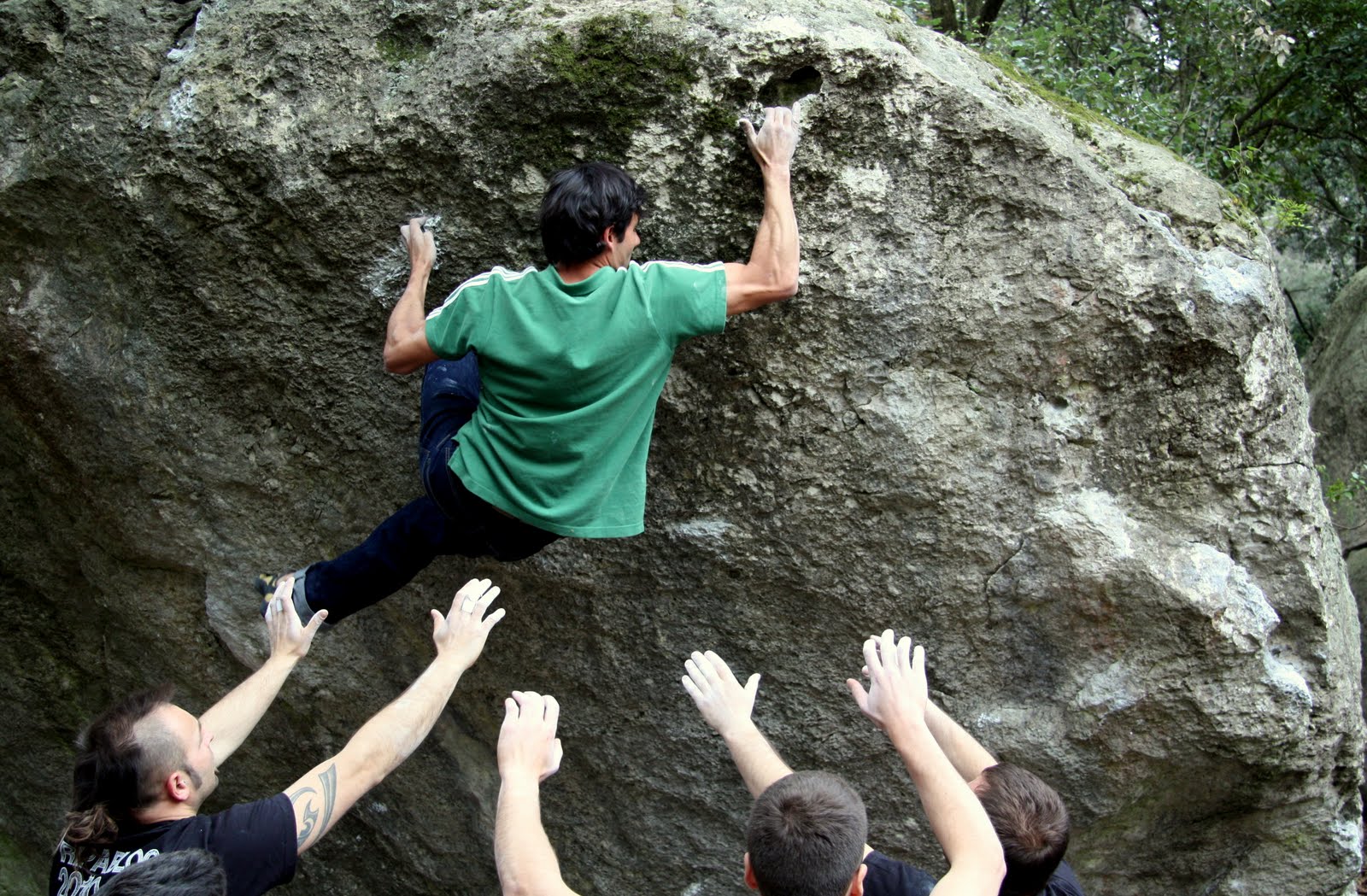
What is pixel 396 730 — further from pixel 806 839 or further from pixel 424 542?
pixel 806 839

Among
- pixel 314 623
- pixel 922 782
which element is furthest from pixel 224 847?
pixel 922 782

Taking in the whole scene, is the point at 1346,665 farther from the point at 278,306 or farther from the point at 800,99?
the point at 278,306

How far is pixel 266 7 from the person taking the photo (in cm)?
329

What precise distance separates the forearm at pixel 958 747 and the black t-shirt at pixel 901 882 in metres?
0.28

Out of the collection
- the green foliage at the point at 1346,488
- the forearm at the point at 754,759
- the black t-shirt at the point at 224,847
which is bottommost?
the black t-shirt at the point at 224,847

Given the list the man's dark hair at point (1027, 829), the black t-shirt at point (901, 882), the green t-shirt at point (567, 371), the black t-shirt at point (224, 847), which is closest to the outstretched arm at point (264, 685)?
the black t-shirt at point (224, 847)

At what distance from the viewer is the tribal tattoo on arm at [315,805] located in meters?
2.57

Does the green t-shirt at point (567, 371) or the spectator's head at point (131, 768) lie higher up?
the green t-shirt at point (567, 371)

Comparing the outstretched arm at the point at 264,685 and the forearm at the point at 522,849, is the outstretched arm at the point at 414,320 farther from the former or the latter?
the forearm at the point at 522,849

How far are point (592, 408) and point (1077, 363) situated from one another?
1.36m

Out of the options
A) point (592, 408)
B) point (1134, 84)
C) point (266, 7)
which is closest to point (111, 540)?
point (266, 7)

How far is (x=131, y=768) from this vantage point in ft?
8.09

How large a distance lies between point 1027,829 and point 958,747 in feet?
1.29

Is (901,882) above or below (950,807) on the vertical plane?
below
